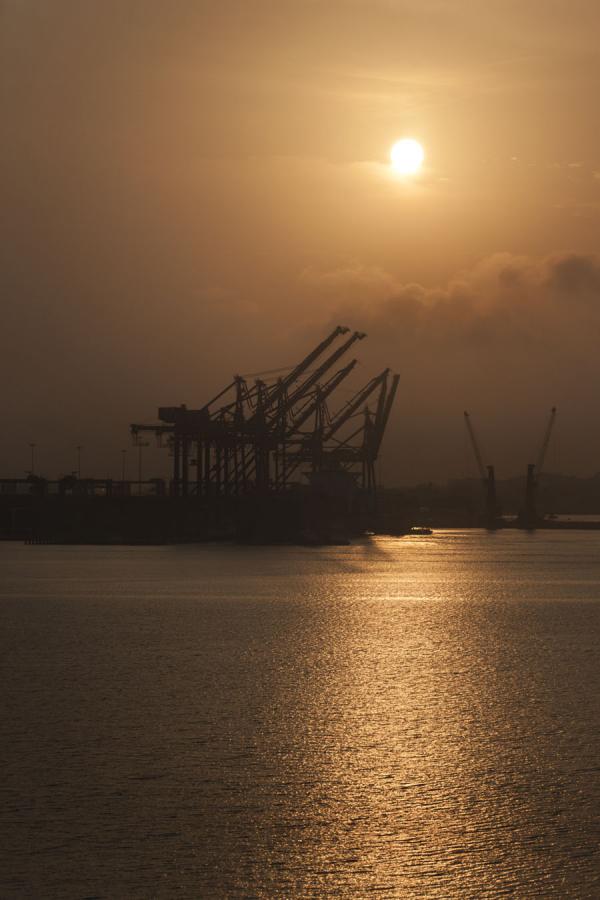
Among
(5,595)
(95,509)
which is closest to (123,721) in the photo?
(5,595)

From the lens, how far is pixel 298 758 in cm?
1266

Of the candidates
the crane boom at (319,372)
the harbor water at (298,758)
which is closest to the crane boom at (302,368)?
the crane boom at (319,372)

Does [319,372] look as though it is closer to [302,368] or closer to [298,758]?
[302,368]

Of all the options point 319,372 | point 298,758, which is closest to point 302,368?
point 319,372

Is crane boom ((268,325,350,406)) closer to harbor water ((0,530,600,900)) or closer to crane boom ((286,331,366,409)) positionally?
crane boom ((286,331,366,409))

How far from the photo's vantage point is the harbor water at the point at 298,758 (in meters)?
8.76

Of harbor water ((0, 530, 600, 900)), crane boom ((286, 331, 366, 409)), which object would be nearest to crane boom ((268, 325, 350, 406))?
crane boom ((286, 331, 366, 409))

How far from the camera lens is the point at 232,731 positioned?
46.5ft

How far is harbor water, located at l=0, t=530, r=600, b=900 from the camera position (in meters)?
8.76

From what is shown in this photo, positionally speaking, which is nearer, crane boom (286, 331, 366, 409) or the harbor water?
the harbor water

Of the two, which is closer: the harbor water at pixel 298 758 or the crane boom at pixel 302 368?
the harbor water at pixel 298 758

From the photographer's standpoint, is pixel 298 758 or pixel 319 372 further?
pixel 319 372

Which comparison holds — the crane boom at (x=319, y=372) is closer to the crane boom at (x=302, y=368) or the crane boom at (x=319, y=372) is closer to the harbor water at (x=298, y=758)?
the crane boom at (x=302, y=368)

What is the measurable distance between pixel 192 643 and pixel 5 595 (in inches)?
639
